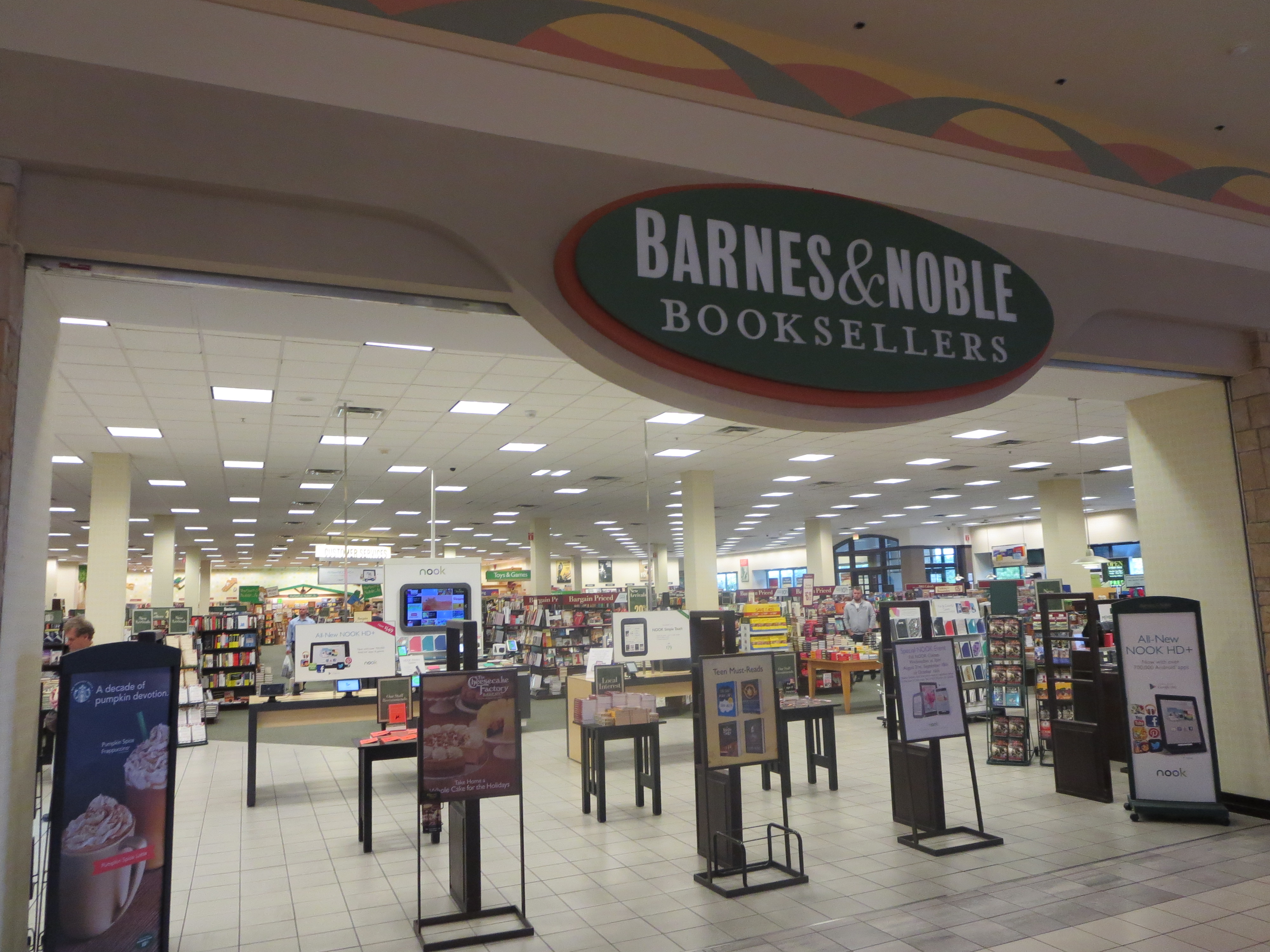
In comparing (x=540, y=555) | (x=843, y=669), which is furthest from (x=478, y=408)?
(x=540, y=555)

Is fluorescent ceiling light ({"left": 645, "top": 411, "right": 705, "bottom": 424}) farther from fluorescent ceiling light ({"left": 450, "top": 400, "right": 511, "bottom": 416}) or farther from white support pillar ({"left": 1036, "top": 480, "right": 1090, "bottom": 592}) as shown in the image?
white support pillar ({"left": 1036, "top": 480, "right": 1090, "bottom": 592})

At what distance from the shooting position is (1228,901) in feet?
13.8

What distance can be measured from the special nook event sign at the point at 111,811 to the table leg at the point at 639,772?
154 inches

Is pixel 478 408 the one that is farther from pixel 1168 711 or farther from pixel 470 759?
pixel 1168 711

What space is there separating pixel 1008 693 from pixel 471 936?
6677 millimetres

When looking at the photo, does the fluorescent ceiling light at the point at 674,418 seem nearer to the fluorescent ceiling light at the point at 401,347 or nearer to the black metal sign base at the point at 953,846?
the fluorescent ceiling light at the point at 401,347

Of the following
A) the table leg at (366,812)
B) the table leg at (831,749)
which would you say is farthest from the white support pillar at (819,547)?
the table leg at (366,812)

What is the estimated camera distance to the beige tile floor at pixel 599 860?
13.9ft

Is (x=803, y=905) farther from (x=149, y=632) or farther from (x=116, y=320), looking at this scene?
(x=116, y=320)

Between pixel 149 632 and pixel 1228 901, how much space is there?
5247 mm

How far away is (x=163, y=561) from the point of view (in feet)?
56.2

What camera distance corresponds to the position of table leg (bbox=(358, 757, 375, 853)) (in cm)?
576

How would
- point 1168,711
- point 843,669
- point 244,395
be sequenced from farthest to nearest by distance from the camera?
point 843,669 → point 244,395 → point 1168,711

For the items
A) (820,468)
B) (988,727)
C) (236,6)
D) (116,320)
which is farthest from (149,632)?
(820,468)
